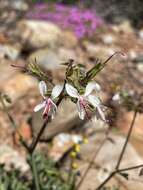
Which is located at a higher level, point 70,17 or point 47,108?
point 47,108

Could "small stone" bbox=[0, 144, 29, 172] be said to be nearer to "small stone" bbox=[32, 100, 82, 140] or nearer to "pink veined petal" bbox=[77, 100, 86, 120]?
"small stone" bbox=[32, 100, 82, 140]

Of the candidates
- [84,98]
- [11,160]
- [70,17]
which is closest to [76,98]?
[84,98]

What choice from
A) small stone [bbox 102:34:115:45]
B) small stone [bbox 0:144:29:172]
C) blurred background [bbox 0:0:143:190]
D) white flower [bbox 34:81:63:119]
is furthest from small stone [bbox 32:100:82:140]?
small stone [bbox 102:34:115:45]

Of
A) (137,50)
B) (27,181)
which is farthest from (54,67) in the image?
(27,181)

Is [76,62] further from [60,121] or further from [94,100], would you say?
[60,121]

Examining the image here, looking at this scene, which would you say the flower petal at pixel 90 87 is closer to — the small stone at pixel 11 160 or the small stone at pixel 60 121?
the small stone at pixel 11 160

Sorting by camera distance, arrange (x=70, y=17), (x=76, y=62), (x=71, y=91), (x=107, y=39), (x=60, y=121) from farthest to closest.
A: (x=70, y=17) → (x=107, y=39) → (x=60, y=121) → (x=76, y=62) → (x=71, y=91)

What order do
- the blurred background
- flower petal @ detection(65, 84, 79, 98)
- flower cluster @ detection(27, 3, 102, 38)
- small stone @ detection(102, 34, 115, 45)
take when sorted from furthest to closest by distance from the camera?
flower cluster @ detection(27, 3, 102, 38), small stone @ detection(102, 34, 115, 45), the blurred background, flower petal @ detection(65, 84, 79, 98)
